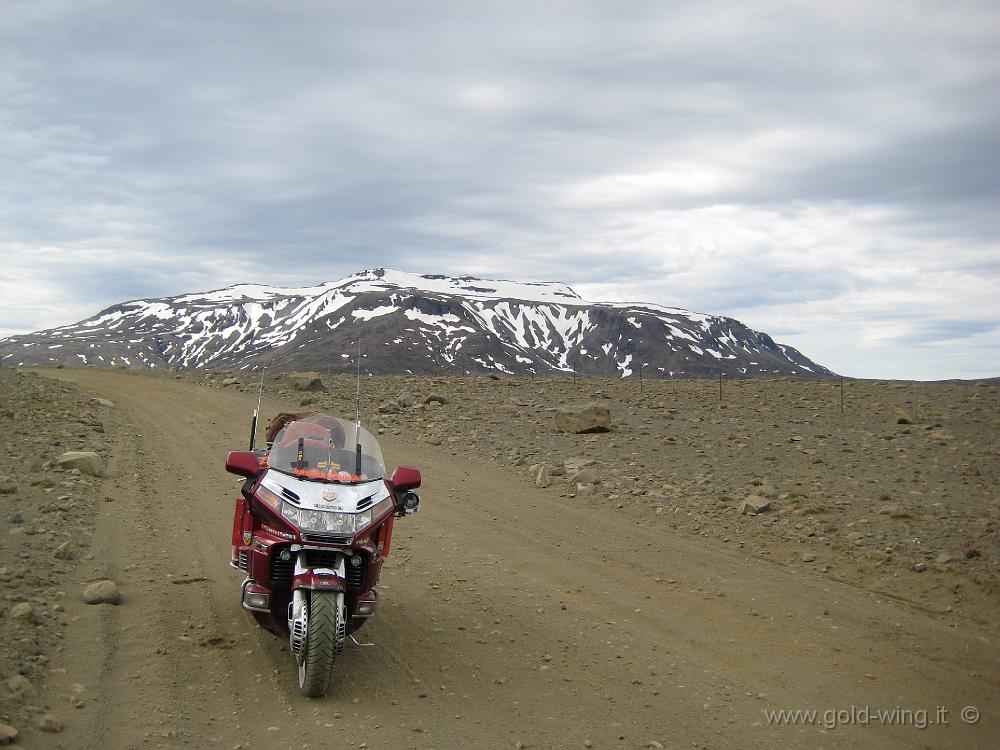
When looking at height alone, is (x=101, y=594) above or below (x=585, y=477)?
below

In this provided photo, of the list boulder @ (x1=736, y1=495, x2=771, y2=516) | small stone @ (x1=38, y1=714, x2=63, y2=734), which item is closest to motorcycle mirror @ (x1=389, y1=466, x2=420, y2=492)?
small stone @ (x1=38, y1=714, x2=63, y2=734)

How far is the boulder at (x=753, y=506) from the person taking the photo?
41.7 ft

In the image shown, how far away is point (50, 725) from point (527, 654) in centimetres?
392

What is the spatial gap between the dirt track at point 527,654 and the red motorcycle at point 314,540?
1.73 feet

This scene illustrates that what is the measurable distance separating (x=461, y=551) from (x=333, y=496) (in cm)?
489

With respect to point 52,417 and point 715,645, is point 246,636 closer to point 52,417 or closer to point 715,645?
point 715,645

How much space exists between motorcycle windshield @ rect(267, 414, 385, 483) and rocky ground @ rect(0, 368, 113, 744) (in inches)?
95.6

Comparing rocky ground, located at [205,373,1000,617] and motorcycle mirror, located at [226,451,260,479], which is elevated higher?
motorcycle mirror, located at [226,451,260,479]

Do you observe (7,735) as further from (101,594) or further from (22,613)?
(101,594)

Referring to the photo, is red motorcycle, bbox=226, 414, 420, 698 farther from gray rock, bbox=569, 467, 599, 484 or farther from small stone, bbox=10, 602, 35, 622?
gray rock, bbox=569, 467, 599, 484

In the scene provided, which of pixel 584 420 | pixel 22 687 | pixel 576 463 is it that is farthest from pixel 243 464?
pixel 584 420

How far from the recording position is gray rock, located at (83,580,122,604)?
8266 mm

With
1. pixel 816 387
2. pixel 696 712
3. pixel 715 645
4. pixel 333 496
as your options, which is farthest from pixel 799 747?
pixel 816 387

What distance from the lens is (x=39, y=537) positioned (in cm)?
1017
